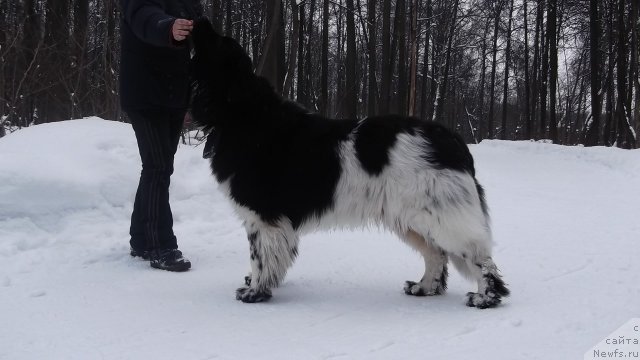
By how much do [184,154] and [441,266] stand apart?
4.47 m

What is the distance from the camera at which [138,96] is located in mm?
4016

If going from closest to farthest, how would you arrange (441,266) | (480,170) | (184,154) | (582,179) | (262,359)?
(262,359) < (441,266) < (184,154) < (582,179) < (480,170)

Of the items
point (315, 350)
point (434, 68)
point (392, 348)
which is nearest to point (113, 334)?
point (315, 350)

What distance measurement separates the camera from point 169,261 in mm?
4105

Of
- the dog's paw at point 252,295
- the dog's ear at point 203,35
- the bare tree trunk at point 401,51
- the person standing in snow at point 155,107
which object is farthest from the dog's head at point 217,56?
the bare tree trunk at point 401,51

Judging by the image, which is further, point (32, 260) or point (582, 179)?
point (582, 179)

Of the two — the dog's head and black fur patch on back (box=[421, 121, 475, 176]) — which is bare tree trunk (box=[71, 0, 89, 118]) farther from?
black fur patch on back (box=[421, 121, 475, 176])

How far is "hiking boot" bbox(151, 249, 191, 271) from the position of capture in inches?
161

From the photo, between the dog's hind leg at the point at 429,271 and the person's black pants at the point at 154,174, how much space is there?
1.89 m

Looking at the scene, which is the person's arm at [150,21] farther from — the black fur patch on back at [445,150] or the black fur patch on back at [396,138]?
the black fur patch on back at [445,150]

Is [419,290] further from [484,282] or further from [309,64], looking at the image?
[309,64]

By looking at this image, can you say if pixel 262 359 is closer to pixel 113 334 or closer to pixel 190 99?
pixel 113 334

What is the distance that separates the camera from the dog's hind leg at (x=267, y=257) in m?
3.49

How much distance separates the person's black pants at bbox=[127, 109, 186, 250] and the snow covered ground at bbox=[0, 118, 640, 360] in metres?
0.24
